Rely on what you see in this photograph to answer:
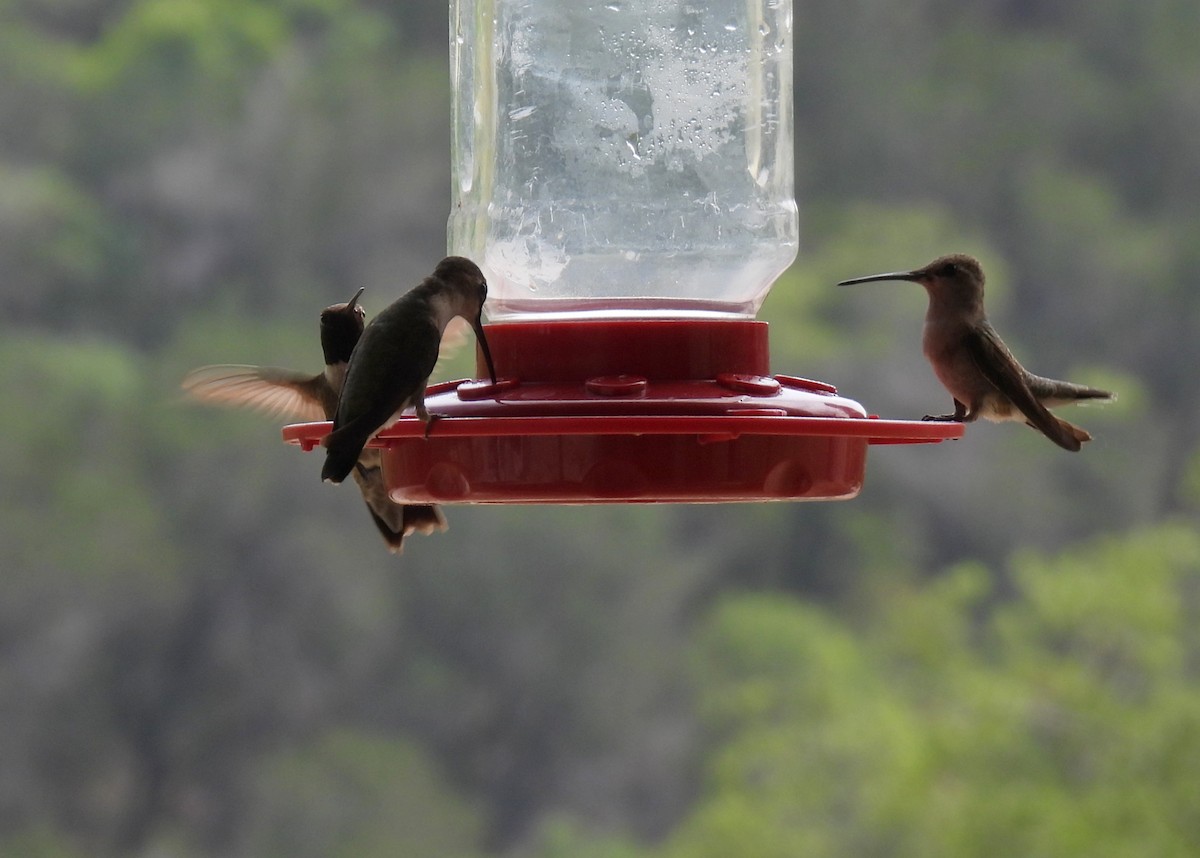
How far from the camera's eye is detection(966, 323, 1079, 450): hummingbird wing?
122 inches

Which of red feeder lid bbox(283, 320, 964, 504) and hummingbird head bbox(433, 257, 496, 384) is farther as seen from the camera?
hummingbird head bbox(433, 257, 496, 384)

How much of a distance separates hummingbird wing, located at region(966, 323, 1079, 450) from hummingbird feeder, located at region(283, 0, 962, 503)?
1.44 ft

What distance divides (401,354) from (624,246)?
2.53ft

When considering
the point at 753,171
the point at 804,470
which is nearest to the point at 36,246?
the point at 753,171

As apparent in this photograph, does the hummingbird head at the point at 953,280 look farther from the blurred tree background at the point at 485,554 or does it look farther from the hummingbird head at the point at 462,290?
the blurred tree background at the point at 485,554

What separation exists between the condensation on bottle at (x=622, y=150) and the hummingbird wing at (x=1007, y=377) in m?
0.43

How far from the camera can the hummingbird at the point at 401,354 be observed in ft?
8.44

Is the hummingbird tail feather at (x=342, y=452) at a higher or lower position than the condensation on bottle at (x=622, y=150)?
lower

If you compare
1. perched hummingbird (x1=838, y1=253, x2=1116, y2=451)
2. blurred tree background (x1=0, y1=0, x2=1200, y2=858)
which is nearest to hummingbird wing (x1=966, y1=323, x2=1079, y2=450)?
A: perched hummingbird (x1=838, y1=253, x2=1116, y2=451)

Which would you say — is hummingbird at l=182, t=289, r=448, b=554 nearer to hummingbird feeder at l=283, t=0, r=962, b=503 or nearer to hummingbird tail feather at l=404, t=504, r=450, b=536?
hummingbird tail feather at l=404, t=504, r=450, b=536

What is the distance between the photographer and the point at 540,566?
1395cm

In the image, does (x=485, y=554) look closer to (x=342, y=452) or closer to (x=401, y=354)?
(x=401, y=354)

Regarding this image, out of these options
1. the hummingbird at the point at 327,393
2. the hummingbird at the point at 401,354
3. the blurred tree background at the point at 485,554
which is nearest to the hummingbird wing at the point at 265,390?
the hummingbird at the point at 327,393

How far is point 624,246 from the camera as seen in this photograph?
3.35m
